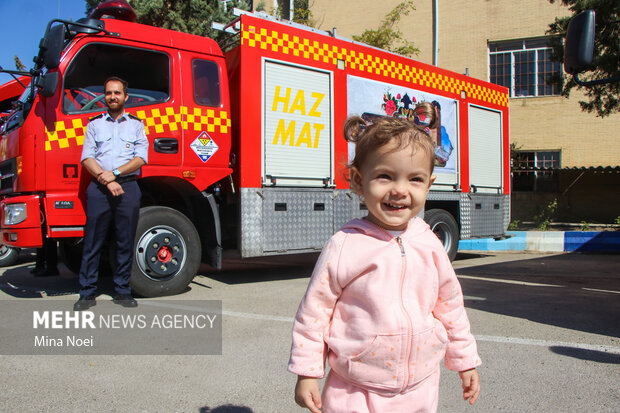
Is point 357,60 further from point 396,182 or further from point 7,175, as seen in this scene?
point 396,182

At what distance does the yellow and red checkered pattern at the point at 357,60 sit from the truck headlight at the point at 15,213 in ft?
9.49

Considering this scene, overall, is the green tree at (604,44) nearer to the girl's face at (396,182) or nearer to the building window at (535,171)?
the building window at (535,171)

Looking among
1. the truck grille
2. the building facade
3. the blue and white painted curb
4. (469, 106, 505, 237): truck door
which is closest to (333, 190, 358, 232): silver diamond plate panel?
(469, 106, 505, 237): truck door

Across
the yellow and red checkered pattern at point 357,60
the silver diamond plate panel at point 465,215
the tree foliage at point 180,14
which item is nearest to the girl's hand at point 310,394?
the yellow and red checkered pattern at point 357,60

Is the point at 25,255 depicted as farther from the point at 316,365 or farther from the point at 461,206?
the point at 316,365

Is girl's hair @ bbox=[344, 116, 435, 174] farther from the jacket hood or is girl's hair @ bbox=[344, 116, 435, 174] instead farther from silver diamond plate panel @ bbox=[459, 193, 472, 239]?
silver diamond plate panel @ bbox=[459, 193, 472, 239]

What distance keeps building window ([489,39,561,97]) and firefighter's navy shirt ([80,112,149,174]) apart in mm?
16599

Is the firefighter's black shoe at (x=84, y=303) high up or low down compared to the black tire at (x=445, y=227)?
down

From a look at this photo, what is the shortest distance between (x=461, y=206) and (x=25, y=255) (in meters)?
7.76

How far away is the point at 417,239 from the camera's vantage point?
→ 1.75 meters

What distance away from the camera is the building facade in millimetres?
16516

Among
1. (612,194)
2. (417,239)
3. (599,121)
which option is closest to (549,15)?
(599,121)

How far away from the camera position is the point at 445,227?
810 cm

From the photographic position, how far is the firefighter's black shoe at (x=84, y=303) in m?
4.41
